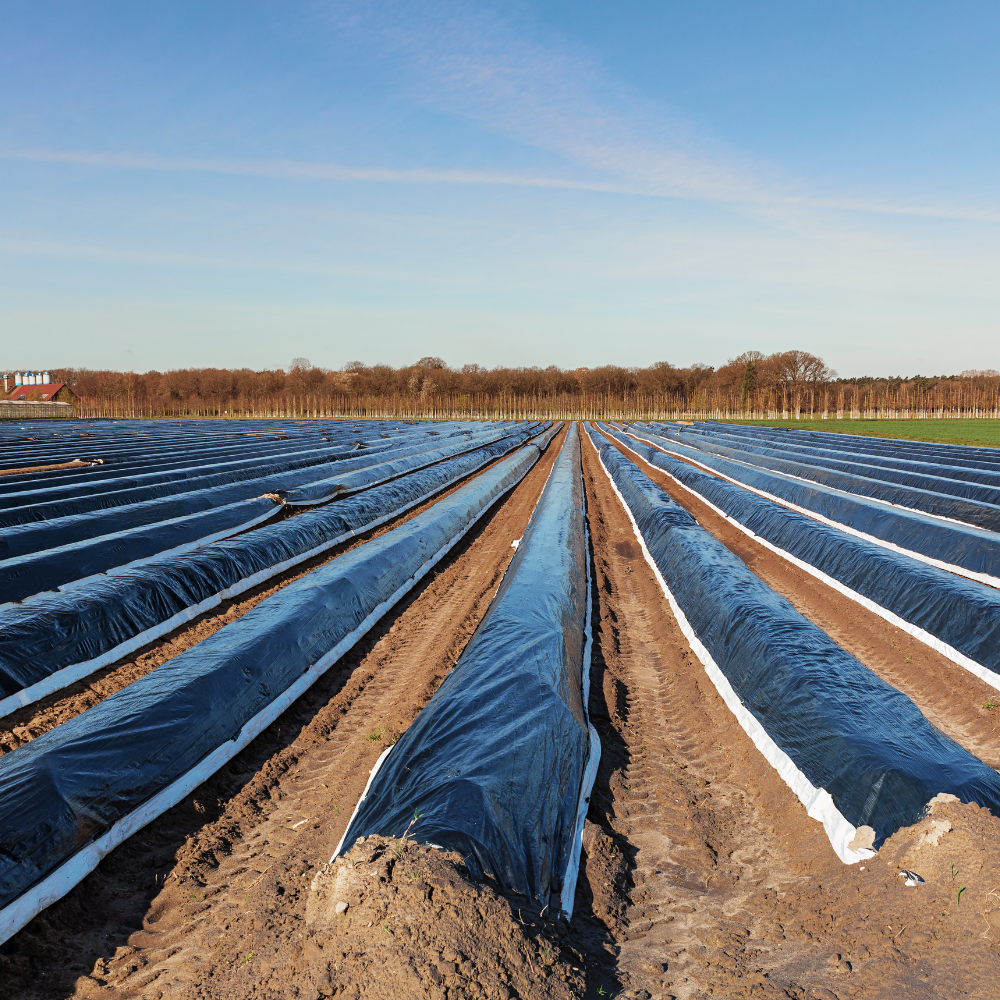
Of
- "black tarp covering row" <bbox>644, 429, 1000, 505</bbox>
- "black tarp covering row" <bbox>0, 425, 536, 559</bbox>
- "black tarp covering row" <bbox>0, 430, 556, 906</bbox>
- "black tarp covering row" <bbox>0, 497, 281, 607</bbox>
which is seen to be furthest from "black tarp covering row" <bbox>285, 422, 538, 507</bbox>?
"black tarp covering row" <bbox>644, 429, 1000, 505</bbox>

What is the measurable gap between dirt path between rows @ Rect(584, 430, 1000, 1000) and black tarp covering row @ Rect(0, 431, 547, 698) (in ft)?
15.3

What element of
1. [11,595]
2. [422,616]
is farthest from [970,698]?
[11,595]

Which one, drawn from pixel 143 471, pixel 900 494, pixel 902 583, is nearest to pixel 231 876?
pixel 902 583

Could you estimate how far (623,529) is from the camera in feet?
41.7

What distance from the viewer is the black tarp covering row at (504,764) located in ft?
9.29

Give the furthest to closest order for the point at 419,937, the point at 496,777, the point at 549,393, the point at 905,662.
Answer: the point at 549,393 < the point at 905,662 < the point at 496,777 < the point at 419,937

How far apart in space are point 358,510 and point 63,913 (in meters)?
9.00

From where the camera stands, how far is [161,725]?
384cm

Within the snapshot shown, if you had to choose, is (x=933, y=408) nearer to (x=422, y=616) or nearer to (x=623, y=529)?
(x=623, y=529)

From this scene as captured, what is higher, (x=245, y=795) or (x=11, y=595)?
(x=11, y=595)

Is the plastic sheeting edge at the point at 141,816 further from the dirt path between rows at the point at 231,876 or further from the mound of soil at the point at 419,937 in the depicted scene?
the mound of soil at the point at 419,937

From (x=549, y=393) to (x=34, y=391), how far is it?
67073 mm

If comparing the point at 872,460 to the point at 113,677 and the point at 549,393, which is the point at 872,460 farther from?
the point at 549,393

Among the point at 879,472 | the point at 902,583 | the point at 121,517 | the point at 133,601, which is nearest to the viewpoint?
the point at 133,601
